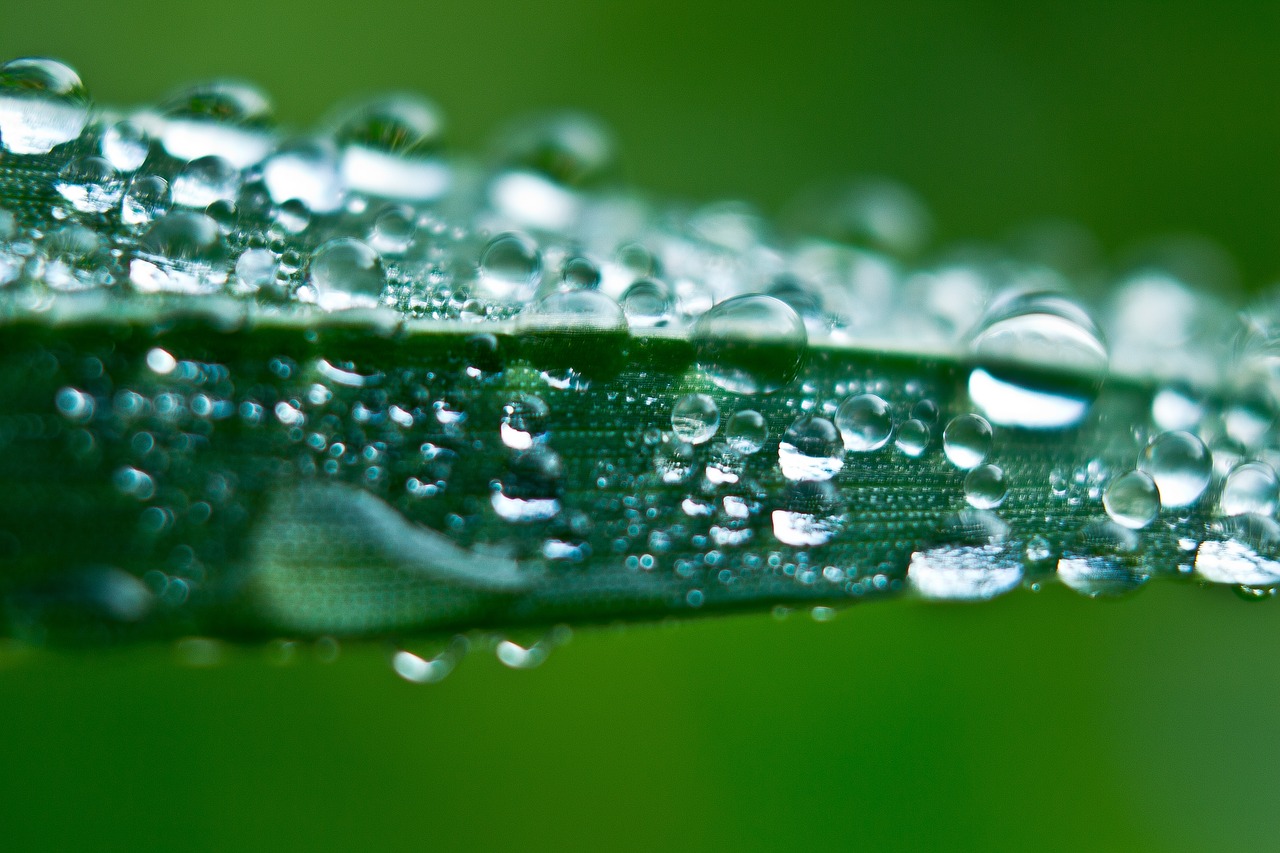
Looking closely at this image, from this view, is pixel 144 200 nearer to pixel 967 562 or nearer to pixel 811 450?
pixel 811 450

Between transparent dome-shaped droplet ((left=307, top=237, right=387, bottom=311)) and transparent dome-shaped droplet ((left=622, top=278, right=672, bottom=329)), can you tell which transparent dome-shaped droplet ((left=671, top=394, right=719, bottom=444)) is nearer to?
transparent dome-shaped droplet ((left=622, top=278, right=672, bottom=329))

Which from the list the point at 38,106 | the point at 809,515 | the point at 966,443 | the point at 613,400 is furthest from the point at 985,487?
the point at 38,106

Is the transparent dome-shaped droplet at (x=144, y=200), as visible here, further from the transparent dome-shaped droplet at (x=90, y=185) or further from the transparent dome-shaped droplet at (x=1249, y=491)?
the transparent dome-shaped droplet at (x=1249, y=491)

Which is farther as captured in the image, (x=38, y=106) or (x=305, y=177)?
(x=305, y=177)

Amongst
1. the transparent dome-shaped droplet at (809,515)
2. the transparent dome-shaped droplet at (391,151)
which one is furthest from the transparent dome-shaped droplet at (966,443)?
the transparent dome-shaped droplet at (391,151)

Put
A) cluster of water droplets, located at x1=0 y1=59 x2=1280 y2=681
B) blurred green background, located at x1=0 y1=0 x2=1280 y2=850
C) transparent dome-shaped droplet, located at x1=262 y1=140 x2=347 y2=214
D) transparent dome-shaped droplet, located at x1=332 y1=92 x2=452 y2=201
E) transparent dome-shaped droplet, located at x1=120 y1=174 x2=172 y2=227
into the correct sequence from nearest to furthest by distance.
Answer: cluster of water droplets, located at x1=0 y1=59 x2=1280 y2=681 → transparent dome-shaped droplet, located at x1=120 y1=174 x2=172 y2=227 → transparent dome-shaped droplet, located at x1=262 y1=140 x2=347 y2=214 → transparent dome-shaped droplet, located at x1=332 y1=92 x2=452 y2=201 → blurred green background, located at x1=0 y1=0 x2=1280 y2=850

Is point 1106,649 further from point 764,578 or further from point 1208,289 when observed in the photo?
point 764,578

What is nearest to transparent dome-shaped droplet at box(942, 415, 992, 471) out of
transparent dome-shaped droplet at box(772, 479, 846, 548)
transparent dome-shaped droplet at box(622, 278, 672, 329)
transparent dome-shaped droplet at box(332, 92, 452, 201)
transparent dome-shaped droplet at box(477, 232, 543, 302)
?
transparent dome-shaped droplet at box(772, 479, 846, 548)
